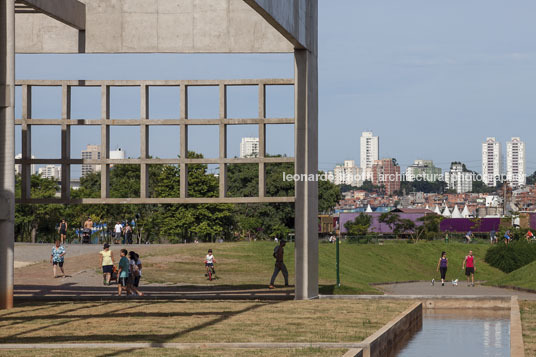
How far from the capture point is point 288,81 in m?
26.5

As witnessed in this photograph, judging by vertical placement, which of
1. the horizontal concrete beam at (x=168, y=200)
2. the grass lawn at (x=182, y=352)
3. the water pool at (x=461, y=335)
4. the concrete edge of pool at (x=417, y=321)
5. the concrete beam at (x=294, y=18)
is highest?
the concrete beam at (x=294, y=18)

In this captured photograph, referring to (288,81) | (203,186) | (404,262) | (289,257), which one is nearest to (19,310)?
(288,81)

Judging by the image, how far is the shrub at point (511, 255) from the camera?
54.6m

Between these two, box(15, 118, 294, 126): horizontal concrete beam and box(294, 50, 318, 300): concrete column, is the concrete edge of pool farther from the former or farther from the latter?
box(15, 118, 294, 126): horizontal concrete beam

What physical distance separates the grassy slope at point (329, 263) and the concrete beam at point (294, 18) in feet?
32.7

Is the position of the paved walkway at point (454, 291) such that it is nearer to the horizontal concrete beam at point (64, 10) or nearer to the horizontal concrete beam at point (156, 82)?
the horizontal concrete beam at point (156, 82)

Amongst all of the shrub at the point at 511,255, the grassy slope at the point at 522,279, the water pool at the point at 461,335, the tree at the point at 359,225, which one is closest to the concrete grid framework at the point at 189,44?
the water pool at the point at 461,335

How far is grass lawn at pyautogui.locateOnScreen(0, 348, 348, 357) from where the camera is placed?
13297mm

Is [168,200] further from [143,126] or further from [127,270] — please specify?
[127,270]

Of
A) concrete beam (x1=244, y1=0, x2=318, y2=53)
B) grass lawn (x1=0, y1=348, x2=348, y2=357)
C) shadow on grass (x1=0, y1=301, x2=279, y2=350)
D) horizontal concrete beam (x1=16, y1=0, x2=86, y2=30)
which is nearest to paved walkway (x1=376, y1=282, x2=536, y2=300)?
concrete beam (x1=244, y1=0, x2=318, y2=53)

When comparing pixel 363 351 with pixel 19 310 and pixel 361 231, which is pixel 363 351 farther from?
pixel 361 231

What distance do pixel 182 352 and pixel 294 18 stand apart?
41.9ft

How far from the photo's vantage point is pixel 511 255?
186 feet

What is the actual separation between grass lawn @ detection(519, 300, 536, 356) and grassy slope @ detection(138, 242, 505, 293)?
326 inches
